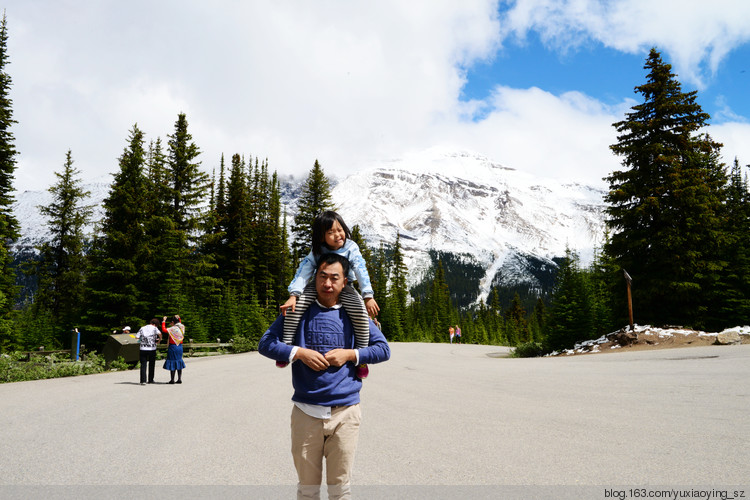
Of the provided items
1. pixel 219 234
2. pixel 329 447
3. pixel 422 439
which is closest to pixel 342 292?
pixel 329 447

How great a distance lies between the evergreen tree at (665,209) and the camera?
74.3 ft

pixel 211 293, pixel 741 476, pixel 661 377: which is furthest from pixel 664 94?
pixel 211 293

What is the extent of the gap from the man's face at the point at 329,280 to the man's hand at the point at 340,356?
0.34 metres

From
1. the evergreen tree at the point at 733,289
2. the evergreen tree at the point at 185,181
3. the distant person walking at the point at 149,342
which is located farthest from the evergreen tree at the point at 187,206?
the evergreen tree at the point at 733,289

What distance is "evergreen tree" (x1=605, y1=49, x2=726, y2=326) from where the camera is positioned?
22641mm

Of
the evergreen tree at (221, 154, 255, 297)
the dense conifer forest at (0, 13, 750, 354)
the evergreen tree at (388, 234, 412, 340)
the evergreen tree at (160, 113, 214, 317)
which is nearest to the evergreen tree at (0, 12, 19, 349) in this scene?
the dense conifer forest at (0, 13, 750, 354)

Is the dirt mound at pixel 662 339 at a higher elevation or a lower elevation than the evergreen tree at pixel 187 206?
lower

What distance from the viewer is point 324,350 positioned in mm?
2943

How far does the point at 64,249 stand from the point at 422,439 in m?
41.8

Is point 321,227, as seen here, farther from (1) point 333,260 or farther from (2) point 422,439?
(2) point 422,439

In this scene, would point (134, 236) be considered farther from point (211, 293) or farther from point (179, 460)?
point (179, 460)

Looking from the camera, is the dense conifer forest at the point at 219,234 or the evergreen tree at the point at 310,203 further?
the evergreen tree at the point at 310,203

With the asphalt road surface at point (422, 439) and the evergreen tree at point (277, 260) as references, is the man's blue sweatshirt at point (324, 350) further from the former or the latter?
the evergreen tree at point (277, 260)

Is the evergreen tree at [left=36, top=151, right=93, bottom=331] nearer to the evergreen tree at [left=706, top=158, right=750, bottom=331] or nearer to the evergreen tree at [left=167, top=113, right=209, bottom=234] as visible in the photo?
the evergreen tree at [left=167, top=113, right=209, bottom=234]
